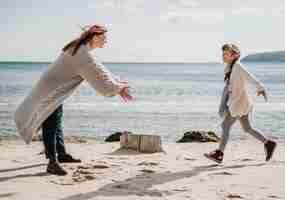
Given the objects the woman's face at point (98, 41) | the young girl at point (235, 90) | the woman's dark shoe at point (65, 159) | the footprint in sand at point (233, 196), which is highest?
the woman's face at point (98, 41)

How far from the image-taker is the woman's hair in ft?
20.0

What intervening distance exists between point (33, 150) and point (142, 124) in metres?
10.2

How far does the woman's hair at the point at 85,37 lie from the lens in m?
6.09

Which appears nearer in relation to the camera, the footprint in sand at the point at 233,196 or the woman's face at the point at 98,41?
the footprint in sand at the point at 233,196

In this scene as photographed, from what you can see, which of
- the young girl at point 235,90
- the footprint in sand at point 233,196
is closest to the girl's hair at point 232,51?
the young girl at point 235,90

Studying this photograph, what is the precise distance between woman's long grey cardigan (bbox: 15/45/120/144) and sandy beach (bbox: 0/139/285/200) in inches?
26.2

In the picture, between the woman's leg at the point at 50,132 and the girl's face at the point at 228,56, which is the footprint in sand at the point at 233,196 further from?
the girl's face at the point at 228,56

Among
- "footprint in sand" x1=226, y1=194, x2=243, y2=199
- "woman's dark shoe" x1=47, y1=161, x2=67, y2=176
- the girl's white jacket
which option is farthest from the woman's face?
"footprint in sand" x1=226, y1=194, x2=243, y2=199

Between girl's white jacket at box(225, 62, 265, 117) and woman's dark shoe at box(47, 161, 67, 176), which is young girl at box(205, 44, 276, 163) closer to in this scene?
girl's white jacket at box(225, 62, 265, 117)

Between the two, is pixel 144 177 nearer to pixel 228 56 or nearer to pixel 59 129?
pixel 59 129

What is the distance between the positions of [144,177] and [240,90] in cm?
192

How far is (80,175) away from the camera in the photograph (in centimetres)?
635

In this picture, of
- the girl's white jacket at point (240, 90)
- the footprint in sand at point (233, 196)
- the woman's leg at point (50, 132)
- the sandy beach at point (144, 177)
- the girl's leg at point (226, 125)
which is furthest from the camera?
the girl's leg at point (226, 125)

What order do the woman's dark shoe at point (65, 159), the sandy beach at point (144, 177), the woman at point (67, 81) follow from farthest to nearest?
the woman's dark shoe at point (65, 159) → the woman at point (67, 81) → the sandy beach at point (144, 177)
